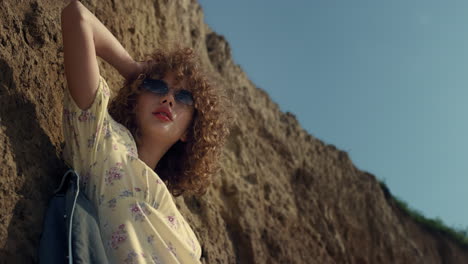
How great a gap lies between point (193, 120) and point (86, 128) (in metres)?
0.83

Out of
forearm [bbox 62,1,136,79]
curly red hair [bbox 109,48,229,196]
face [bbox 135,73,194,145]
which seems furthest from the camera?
curly red hair [bbox 109,48,229,196]

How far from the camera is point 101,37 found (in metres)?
3.34

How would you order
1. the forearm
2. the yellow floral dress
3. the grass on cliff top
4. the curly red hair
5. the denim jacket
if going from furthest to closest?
the grass on cliff top < the curly red hair < the forearm < the yellow floral dress < the denim jacket

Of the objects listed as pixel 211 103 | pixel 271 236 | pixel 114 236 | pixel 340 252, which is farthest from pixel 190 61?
pixel 340 252

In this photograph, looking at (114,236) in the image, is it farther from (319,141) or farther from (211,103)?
(319,141)

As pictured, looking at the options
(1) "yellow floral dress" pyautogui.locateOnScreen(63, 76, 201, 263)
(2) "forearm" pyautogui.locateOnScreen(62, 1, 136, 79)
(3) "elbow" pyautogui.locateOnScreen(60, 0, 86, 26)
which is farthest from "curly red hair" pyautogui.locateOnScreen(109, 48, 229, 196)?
(3) "elbow" pyautogui.locateOnScreen(60, 0, 86, 26)

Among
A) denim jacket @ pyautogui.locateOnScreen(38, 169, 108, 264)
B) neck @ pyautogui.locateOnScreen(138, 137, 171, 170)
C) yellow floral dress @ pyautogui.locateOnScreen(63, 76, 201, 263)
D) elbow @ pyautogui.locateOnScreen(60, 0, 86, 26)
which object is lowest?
denim jacket @ pyautogui.locateOnScreen(38, 169, 108, 264)

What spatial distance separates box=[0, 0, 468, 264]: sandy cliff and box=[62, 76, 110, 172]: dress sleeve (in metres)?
0.21

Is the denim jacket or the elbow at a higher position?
the elbow

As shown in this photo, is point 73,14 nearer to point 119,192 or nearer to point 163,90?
point 163,90

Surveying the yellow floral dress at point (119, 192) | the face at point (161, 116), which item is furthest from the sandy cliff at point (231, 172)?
the face at point (161, 116)

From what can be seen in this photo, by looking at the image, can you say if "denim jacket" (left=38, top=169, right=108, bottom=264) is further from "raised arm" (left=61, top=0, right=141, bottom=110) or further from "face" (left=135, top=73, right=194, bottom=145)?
"face" (left=135, top=73, right=194, bottom=145)

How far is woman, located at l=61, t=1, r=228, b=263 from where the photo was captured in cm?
295

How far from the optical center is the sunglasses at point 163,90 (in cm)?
350
